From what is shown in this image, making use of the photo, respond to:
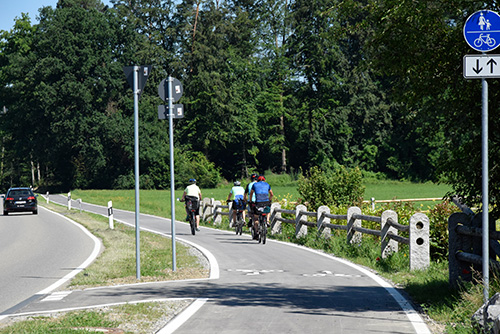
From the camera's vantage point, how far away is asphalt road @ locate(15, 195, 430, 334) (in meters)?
7.50

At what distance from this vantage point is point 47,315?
8.15 metres

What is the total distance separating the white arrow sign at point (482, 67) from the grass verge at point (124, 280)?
14.6ft

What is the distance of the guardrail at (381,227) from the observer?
40.1 ft

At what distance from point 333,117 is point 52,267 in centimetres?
6227

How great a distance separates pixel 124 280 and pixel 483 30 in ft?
23.1

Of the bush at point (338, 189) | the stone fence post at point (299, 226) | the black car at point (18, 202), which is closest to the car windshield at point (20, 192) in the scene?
the black car at point (18, 202)

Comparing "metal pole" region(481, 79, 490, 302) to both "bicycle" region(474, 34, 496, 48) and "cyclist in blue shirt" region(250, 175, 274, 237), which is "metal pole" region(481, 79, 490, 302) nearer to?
"bicycle" region(474, 34, 496, 48)

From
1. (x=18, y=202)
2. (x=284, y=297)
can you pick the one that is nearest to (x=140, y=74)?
(x=284, y=297)

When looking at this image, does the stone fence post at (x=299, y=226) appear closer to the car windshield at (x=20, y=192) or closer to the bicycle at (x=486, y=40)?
the bicycle at (x=486, y=40)

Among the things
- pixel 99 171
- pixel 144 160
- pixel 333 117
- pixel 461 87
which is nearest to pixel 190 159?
pixel 144 160

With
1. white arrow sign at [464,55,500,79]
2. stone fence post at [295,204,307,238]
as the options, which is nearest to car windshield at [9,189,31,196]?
stone fence post at [295,204,307,238]

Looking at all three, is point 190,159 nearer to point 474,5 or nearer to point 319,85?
point 319,85

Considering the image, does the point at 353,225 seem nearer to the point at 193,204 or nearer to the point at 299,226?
the point at 299,226

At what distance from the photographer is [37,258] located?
1616 cm
